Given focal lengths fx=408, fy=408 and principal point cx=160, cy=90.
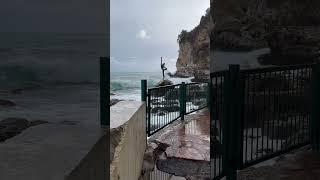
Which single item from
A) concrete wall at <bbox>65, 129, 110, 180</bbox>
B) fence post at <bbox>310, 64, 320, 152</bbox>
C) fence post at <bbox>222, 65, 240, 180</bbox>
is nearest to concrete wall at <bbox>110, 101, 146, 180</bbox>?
concrete wall at <bbox>65, 129, 110, 180</bbox>

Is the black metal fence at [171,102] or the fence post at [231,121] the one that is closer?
the fence post at [231,121]

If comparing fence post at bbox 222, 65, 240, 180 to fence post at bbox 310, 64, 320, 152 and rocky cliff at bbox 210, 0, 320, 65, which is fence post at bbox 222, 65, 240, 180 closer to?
rocky cliff at bbox 210, 0, 320, 65

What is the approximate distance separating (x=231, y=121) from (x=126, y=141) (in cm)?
124

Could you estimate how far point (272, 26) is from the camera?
12.6 feet

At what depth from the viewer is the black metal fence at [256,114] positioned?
351cm

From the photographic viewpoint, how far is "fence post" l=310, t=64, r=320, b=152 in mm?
3930

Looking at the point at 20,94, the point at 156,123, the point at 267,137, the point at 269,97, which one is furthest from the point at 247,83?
the point at 156,123

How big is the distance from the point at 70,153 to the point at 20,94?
1161mm

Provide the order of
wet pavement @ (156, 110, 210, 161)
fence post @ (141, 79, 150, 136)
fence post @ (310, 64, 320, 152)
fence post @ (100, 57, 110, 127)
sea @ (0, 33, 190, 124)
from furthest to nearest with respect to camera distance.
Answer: fence post @ (141, 79, 150, 136) < wet pavement @ (156, 110, 210, 161) < fence post @ (310, 64, 320, 152) < fence post @ (100, 57, 110, 127) < sea @ (0, 33, 190, 124)

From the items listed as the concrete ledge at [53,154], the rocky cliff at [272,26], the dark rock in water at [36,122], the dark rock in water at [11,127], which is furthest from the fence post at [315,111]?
the dark rock in water at [11,127]

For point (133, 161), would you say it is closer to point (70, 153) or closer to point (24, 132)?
point (24, 132)

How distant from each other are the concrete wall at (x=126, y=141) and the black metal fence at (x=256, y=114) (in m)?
0.88

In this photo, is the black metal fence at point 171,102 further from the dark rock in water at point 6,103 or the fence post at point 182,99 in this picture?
the dark rock in water at point 6,103

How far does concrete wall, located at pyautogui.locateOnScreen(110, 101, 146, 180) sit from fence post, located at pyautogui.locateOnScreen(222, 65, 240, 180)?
0.99 meters
